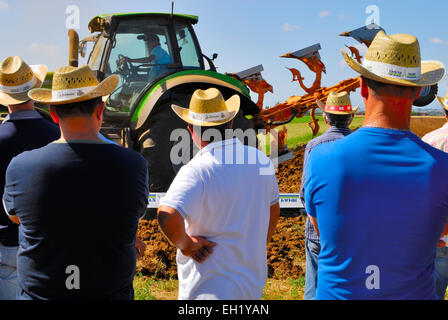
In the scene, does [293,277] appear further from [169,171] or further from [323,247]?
[323,247]

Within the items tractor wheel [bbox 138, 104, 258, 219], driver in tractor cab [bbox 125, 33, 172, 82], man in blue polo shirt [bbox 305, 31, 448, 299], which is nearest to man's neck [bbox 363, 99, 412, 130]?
man in blue polo shirt [bbox 305, 31, 448, 299]

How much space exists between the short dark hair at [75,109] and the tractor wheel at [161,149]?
3368 millimetres

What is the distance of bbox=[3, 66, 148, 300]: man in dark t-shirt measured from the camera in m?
1.89

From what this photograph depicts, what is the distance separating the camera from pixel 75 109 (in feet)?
6.69

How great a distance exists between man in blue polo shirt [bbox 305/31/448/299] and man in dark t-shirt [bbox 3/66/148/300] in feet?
2.74

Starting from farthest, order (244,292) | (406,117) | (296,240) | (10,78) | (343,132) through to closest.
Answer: (296,240) → (343,132) → (10,78) → (244,292) → (406,117)

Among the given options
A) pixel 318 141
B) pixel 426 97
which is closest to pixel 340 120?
pixel 318 141

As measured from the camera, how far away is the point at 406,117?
1.73 meters

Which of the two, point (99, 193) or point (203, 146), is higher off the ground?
point (203, 146)

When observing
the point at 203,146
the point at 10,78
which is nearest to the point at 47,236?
the point at 203,146

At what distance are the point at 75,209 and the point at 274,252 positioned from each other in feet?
11.1

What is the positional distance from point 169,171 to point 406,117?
→ 4.10m

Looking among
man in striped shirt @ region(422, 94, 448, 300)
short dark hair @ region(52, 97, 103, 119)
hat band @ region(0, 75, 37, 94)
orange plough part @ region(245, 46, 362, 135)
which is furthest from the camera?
orange plough part @ region(245, 46, 362, 135)

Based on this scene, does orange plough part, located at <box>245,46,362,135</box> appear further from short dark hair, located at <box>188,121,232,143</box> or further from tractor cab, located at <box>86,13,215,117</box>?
short dark hair, located at <box>188,121,232,143</box>
